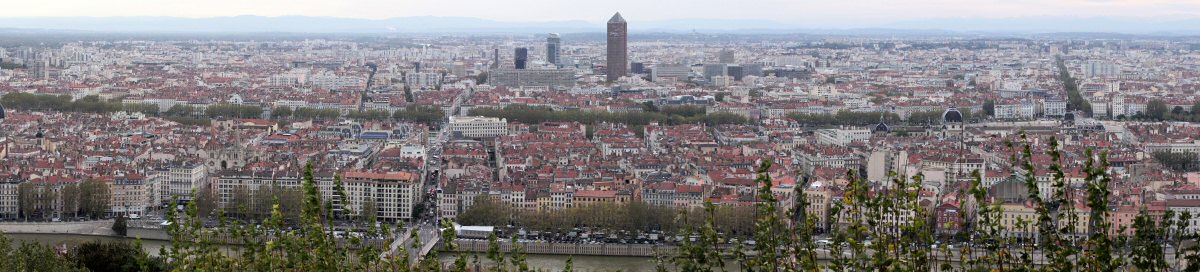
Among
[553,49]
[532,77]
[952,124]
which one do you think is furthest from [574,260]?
[553,49]

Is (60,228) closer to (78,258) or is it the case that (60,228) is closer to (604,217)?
(78,258)

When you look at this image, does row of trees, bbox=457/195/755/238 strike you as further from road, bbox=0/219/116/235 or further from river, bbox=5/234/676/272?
road, bbox=0/219/116/235

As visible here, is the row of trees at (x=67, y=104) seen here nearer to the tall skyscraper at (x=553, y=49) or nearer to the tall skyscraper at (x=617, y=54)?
the tall skyscraper at (x=617, y=54)

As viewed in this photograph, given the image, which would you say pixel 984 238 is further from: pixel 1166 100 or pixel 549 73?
pixel 549 73

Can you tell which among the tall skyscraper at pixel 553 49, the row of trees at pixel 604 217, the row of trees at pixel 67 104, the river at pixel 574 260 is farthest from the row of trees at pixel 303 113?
the tall skyscraper at pixel 553 49

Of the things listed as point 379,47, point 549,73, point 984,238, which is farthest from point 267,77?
point 984,238

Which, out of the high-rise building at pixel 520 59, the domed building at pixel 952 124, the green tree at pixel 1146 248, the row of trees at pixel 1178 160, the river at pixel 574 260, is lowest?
the river at pixel 574 260

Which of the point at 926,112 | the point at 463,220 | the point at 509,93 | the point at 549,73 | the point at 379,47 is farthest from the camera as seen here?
the point at 379,47
